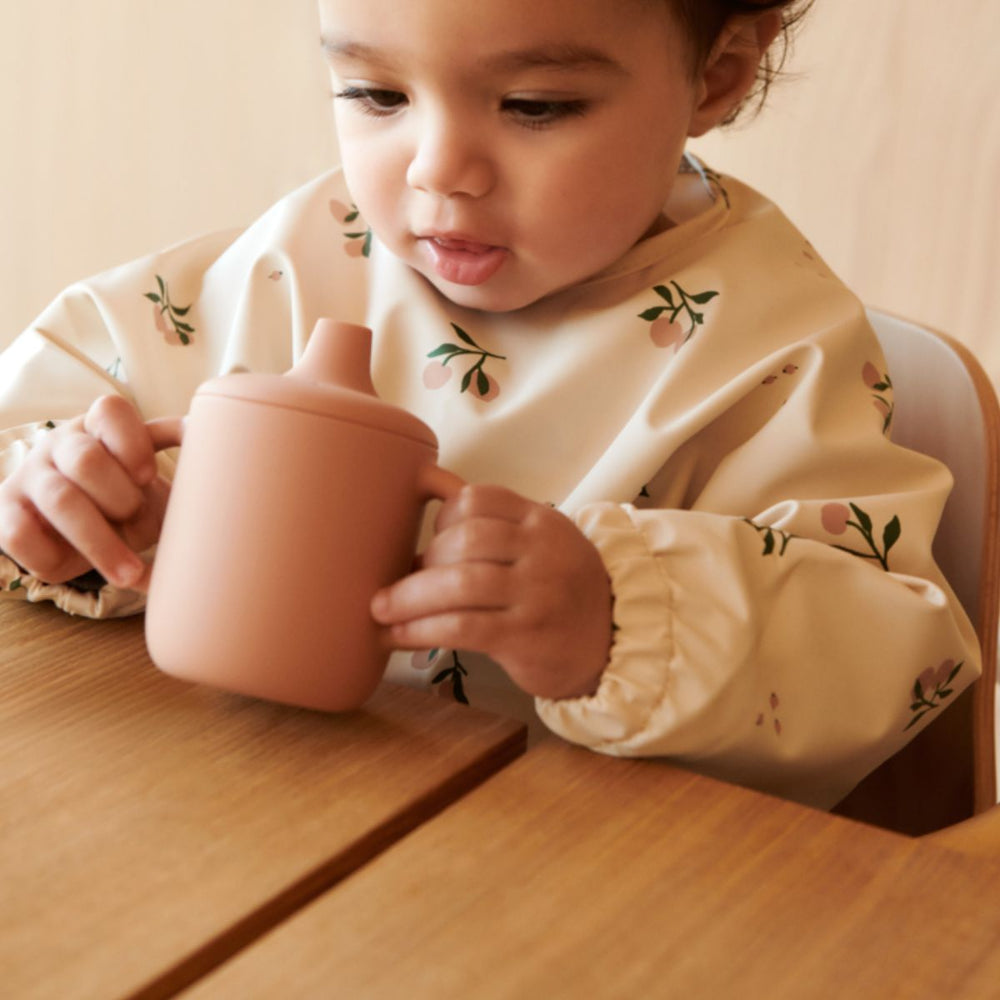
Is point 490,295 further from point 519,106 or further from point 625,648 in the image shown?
point 625,648

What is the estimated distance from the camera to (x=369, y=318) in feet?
2.97

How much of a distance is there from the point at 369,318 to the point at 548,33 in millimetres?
284

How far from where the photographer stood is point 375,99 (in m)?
0.75

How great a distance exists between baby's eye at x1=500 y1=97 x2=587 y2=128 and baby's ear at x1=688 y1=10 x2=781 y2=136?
0.15 metres

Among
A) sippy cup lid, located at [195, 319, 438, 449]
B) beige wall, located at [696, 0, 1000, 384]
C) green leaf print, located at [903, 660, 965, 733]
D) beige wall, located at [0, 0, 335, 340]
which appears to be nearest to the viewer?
sippy cup lid, located at [195, 319, 438, 449]

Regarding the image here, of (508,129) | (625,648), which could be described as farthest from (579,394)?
(625,648)

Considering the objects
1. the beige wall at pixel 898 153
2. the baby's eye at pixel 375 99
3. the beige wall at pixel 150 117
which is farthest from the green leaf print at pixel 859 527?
the beige wall at pixel 150 117

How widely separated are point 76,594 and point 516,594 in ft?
0.86

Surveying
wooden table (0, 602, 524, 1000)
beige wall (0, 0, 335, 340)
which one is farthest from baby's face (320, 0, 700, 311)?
beige wall (0, 0, 335, 340)

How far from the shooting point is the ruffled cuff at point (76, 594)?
0.68 metres

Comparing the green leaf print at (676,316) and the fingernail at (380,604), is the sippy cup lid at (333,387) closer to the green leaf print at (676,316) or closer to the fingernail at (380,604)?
the fingernail at (380,604)

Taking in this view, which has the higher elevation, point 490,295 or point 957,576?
point 490,295

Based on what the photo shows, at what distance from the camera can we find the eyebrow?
68 cm

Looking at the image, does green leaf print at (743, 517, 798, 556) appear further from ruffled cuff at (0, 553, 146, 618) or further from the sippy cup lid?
ruffled cuff at (0, 553, 146, 618)
